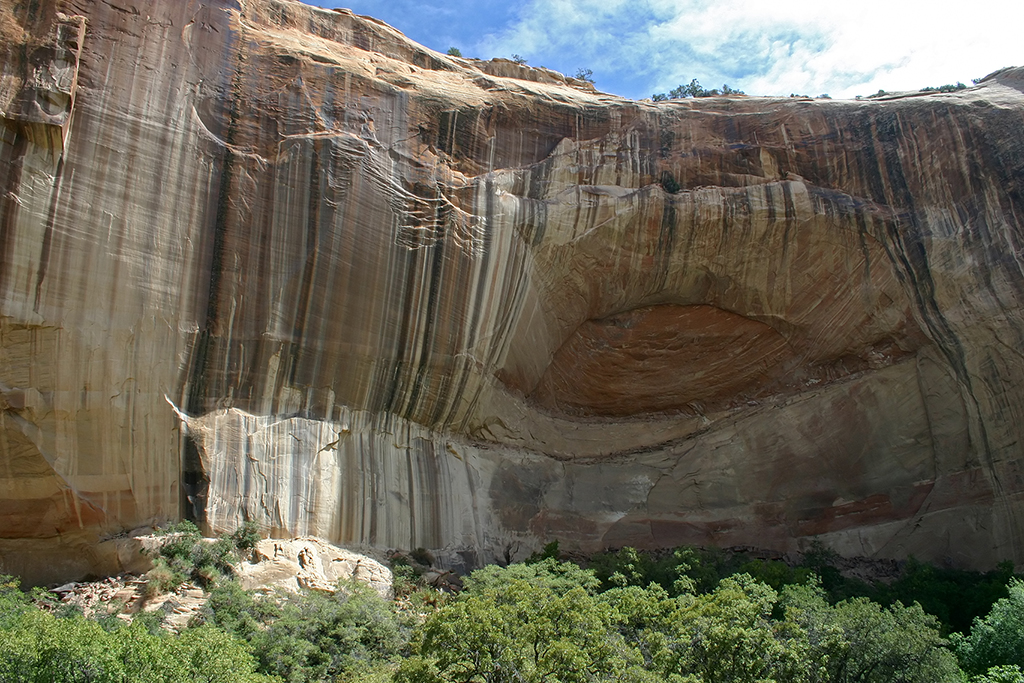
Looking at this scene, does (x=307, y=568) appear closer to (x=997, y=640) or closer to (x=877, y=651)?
(x=877, y=651)

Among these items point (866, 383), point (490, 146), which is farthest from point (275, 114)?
point (866, 383)

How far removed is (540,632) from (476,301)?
9.40 metres

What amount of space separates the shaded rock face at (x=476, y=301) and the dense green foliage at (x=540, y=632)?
6.12 feet

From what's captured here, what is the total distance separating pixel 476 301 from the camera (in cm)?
1861

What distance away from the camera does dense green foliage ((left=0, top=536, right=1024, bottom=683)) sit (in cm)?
998

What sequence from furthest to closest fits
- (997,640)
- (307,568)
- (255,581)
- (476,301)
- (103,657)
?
(476,301) → (307,568) → (997,640) → (255,581) → (103,657)

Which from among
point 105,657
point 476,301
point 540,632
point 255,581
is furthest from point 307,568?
point 476,301

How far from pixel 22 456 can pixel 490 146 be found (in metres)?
12.0

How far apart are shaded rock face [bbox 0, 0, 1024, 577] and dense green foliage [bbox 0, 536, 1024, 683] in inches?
73.4

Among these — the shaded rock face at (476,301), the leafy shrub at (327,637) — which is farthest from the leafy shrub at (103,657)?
the shaded rock face at (476,301)

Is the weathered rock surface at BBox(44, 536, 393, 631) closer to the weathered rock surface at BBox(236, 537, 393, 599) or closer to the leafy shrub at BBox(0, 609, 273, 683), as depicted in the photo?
the weathered rock surface at BBox(236, 537, 393, 599)

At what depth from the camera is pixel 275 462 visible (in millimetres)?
15469

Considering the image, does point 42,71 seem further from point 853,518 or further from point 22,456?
point 853,518

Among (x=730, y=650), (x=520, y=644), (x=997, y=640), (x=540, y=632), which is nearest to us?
(x=520, y=644)
